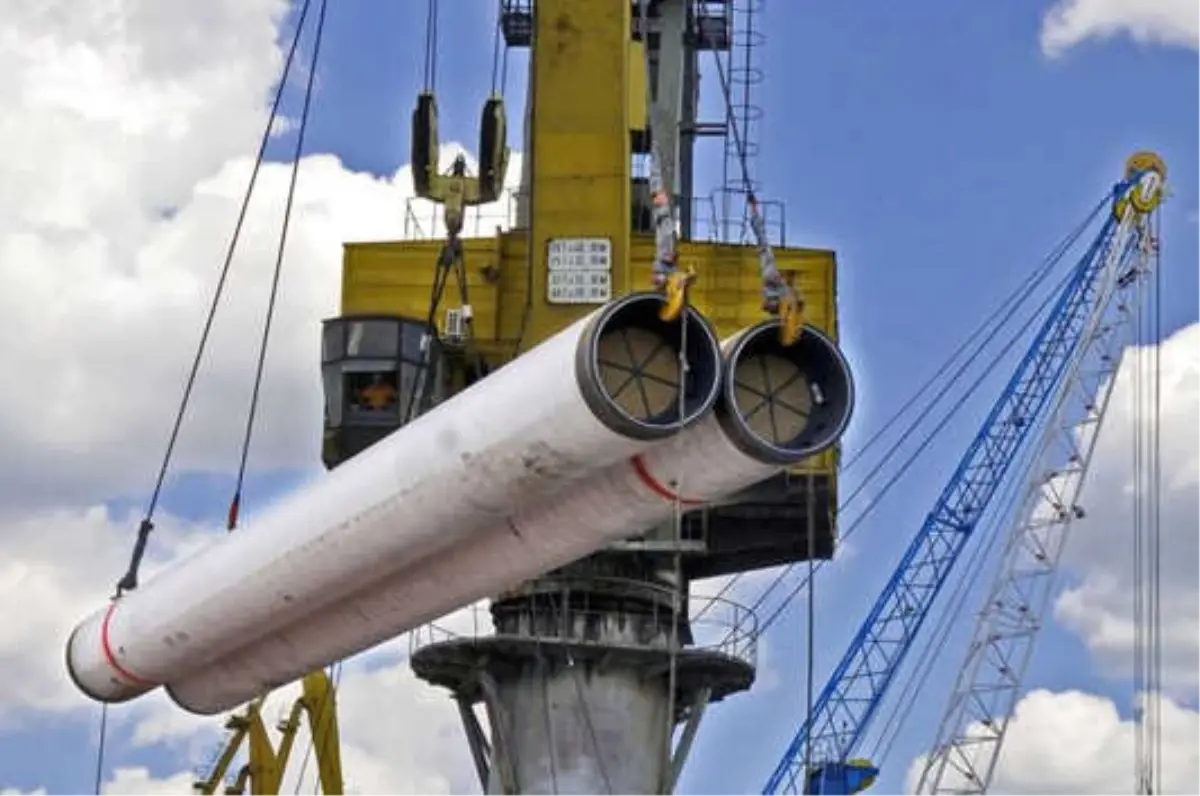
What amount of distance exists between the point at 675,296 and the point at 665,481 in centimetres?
169

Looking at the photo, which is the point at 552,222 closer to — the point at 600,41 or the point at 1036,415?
the point at 600,41

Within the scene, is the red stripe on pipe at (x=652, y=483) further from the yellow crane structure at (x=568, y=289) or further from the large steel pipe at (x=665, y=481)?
the yellow crane structure at (x=568, y=289)

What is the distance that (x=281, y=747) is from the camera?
89.9 meters

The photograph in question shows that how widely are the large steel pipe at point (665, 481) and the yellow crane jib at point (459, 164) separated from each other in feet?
58.0

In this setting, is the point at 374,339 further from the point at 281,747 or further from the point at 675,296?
the point at 281,747

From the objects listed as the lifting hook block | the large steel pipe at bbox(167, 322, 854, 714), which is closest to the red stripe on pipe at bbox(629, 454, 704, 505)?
the large steel pipe at bbox(167, 322, 854, 714)

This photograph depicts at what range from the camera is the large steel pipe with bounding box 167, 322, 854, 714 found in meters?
21.2

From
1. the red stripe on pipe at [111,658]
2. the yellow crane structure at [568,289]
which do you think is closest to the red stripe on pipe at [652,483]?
the red stripe on pipe at [111,658]

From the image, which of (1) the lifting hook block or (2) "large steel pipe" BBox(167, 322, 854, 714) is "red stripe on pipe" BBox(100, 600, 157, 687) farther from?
(1) the lifting hook block

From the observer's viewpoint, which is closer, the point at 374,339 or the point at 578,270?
the point at 578,270

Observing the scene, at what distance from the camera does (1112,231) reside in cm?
10931

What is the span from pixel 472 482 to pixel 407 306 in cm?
2768

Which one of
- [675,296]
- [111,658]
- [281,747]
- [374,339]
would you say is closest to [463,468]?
[675,296]

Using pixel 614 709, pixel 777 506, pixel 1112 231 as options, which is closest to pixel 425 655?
pixel 614 709
